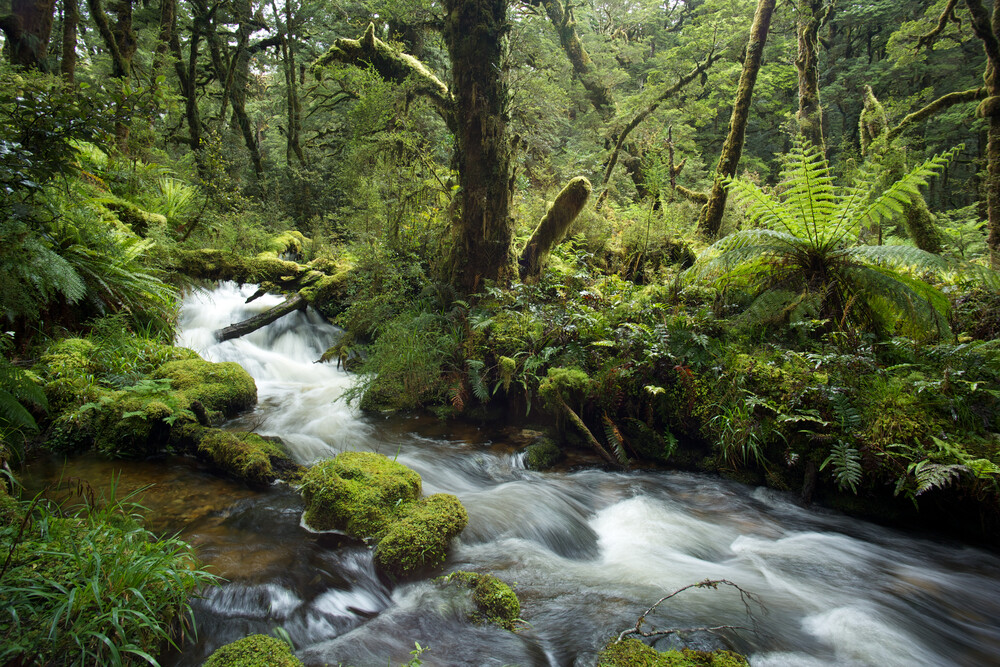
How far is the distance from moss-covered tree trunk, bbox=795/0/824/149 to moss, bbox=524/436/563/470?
788cm

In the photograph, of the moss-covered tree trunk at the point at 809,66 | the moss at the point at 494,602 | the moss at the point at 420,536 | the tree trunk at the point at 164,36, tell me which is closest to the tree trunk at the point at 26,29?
the tree trunk at the point at 164,36

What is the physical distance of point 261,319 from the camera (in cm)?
772

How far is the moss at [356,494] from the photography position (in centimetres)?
338

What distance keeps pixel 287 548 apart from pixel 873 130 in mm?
11825

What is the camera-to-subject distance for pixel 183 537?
307 centimetres

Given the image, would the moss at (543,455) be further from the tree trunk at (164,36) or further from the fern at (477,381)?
the tree trunk at (164,36)

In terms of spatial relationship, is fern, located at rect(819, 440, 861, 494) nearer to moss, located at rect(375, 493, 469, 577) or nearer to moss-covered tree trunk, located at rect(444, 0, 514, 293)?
moss, located at rect(375, 493, 469, 577)

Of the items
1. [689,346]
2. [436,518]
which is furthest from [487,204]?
[436,518]

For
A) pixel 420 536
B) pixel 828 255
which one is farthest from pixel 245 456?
pixel 828 255

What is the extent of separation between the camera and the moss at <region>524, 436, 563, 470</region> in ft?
16.7

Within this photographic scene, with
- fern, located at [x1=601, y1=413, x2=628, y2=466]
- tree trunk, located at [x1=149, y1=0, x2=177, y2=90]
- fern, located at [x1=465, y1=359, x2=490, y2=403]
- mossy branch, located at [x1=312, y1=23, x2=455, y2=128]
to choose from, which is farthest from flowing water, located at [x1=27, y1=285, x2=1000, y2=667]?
tree trunk, located at [x1=149, y1=0, x2=177, y2=90]

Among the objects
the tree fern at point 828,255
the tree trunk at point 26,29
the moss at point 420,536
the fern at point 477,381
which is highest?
the tree trunk at point 26,29

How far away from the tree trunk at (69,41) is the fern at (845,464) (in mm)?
11283

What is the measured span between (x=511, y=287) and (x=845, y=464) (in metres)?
4.59
